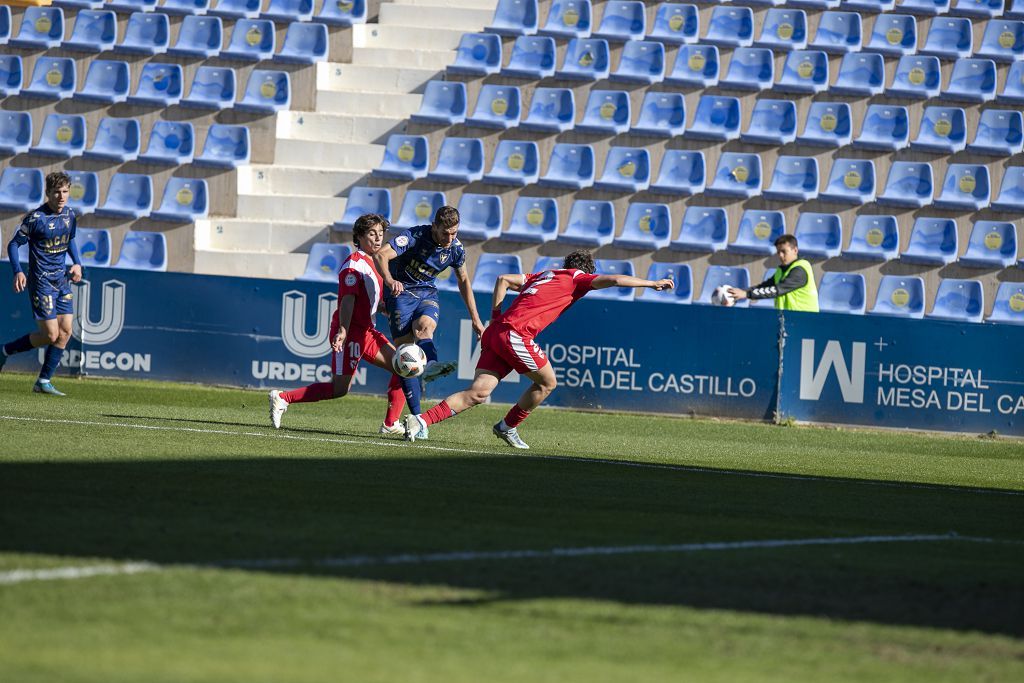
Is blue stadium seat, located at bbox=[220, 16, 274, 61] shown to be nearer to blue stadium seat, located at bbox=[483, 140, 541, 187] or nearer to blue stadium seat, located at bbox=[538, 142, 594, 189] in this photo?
blue stadium seat, located at bbox=[483, 140, 541, 187]

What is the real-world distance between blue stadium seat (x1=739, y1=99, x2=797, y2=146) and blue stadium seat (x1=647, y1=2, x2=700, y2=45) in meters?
1.94

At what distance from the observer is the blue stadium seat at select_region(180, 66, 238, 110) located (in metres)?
23.2

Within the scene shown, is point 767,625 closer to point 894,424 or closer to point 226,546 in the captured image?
point 226,546

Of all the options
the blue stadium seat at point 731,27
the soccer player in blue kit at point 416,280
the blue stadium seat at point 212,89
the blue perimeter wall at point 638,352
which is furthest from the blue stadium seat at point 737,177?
the soccer player in blue kit at point 416,280

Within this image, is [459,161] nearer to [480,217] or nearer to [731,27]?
[480,217]

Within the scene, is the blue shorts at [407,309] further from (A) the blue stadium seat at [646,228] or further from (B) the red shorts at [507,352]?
(A) the blue stadium seat at [646,228]

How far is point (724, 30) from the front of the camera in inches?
924

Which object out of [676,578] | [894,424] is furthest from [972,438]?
[676,578]

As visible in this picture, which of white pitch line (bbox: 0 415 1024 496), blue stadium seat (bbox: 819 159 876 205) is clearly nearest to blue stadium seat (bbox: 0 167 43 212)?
white pitch line (bbox: 0 415 1024 496)

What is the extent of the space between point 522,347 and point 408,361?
934 millimetres

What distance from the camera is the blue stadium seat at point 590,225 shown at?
2091 centimetres

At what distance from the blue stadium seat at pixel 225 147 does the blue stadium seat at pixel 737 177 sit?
706 cm

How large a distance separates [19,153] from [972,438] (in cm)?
1472

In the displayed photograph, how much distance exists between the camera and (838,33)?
23234 millimetres
